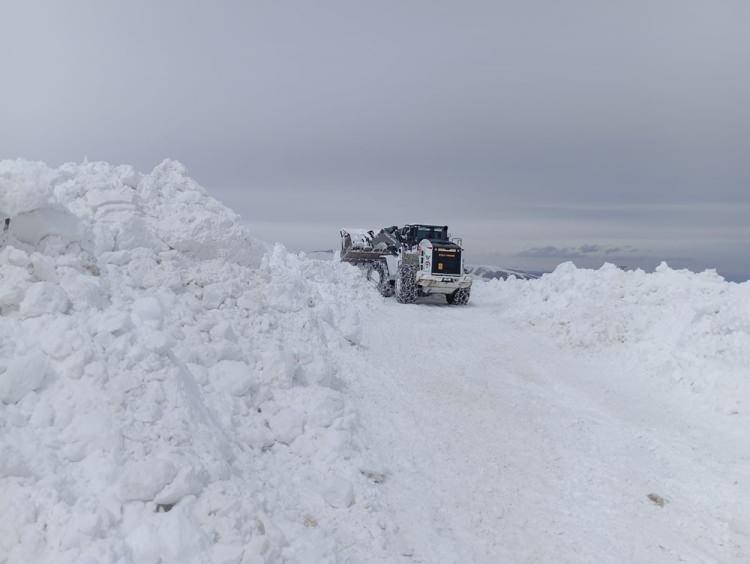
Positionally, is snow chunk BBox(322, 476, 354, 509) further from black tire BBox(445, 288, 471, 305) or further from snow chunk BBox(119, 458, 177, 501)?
black tire BBox(445, 288, 471, 305)

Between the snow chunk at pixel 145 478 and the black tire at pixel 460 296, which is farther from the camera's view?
the black tire at pixel 460 296

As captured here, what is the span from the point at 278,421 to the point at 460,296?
1285 centimetres

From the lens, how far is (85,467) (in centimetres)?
459

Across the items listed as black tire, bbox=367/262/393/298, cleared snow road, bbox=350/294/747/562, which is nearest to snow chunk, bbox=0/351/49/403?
cleared snow road, bbox=350/294/747/562

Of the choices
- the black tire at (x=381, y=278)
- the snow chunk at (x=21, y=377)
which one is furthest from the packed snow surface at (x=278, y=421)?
the black tire at (x=381, y=278)

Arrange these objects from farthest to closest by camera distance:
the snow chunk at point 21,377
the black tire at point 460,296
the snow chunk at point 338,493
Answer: the black tire at point 460,296, the snow chunk at point 338,493, the snow chunk at point 21,377

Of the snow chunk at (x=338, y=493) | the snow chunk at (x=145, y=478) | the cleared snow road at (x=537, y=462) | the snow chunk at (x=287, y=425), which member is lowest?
the cleared snow road at (x=537, y=462)

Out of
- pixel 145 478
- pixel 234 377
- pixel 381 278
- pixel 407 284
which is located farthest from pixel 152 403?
pixel 381 278

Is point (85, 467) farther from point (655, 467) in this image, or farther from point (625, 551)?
point (655, 467)

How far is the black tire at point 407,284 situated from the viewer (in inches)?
712

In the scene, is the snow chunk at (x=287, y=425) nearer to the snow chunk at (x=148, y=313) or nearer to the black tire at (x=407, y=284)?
the snow chunk at (x=148, y=313)

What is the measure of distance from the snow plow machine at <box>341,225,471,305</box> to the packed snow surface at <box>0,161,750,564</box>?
6306 mm

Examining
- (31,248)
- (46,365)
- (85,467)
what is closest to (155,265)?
(31,248)

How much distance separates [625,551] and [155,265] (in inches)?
272
